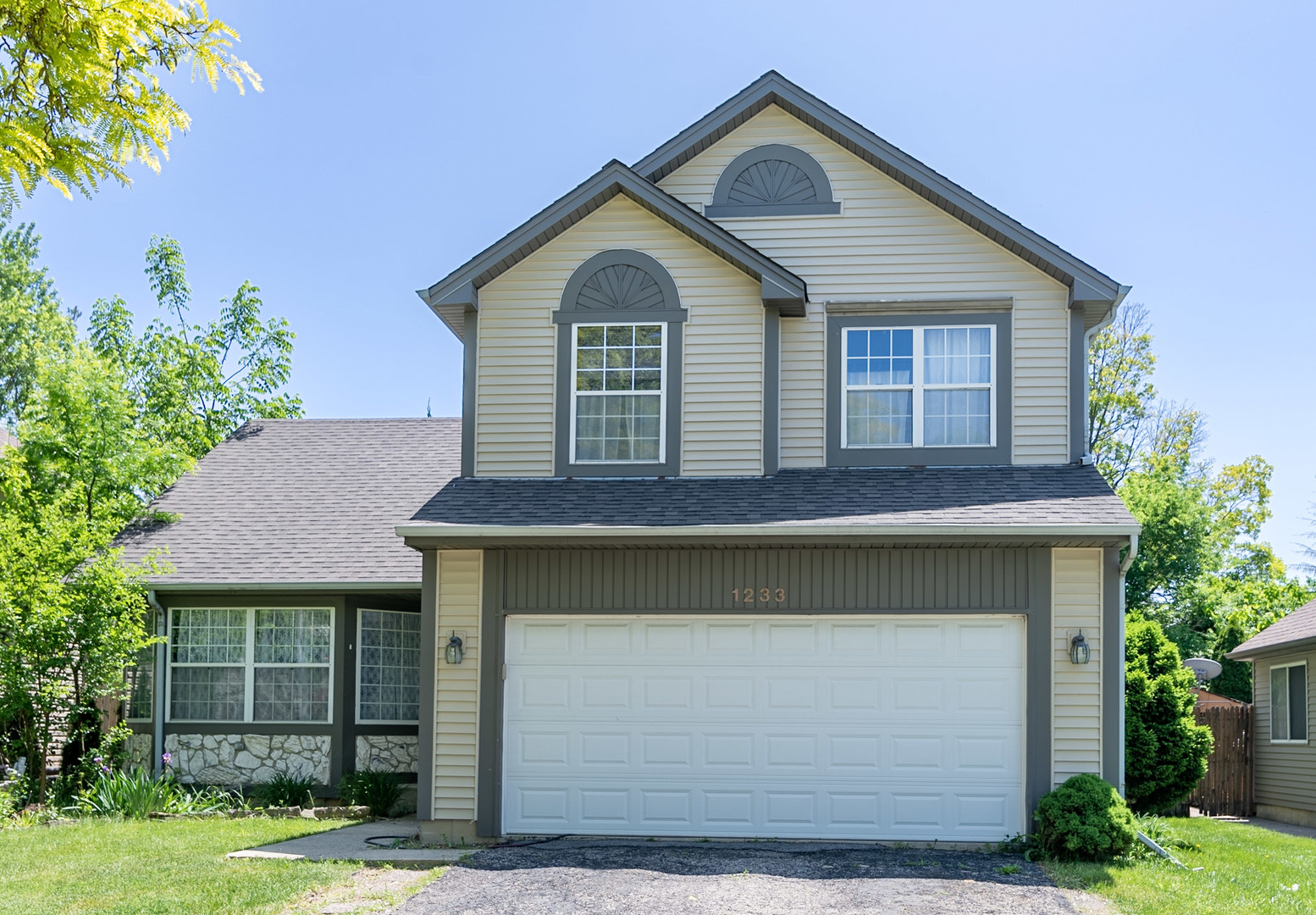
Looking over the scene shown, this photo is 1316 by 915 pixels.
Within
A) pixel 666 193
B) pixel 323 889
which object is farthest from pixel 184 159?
pixel 666 193

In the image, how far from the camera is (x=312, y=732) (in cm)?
1484

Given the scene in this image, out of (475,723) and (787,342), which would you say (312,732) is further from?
(787,342)

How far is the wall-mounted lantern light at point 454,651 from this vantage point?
38.7 ft

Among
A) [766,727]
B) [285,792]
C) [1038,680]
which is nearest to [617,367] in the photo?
[766,727]

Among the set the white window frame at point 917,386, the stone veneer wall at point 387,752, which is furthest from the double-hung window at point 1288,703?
the stone veneer wall at point 387,752

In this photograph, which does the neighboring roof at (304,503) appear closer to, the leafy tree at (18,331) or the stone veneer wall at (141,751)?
the stone veneer wall at (141,751)

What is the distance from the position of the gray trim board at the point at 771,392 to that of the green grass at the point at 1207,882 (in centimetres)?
438

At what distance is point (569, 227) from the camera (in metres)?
12.7

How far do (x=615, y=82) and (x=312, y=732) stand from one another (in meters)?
8.56

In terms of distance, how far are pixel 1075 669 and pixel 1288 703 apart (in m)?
9.57

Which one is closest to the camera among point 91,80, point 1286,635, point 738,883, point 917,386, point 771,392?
point 91,80

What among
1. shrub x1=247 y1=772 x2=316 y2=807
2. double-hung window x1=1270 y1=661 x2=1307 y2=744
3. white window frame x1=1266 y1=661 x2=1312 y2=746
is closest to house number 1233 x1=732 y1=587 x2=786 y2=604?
shrub x1=247 y1=772 x2=316 y2=807

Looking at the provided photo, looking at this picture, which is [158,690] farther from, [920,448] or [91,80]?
[91,80]

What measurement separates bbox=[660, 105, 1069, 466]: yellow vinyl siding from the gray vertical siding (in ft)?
27.4
